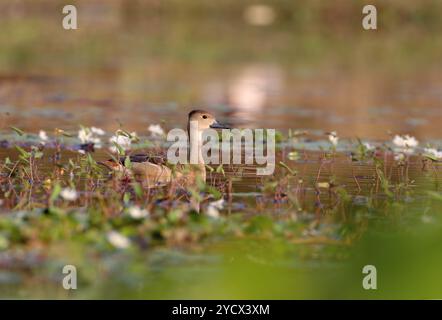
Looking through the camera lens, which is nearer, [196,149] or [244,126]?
[196,149]

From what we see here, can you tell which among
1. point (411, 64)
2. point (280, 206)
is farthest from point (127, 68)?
point (280, 206)

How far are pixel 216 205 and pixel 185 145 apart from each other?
417cm

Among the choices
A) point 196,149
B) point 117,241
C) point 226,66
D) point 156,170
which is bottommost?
point 117,241

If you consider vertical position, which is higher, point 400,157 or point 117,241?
point 400,157

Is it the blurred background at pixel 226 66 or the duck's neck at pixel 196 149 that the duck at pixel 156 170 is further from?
the blurred background at pixel 226 66

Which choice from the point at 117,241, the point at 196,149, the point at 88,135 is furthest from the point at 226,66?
the point at 117,241

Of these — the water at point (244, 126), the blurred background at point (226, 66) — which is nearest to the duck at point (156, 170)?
the water at point (244, 126)

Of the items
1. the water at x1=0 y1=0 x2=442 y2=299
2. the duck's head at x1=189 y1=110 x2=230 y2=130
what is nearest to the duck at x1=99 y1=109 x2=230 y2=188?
the water at x1=0 y1=0 x2=442 y2=299

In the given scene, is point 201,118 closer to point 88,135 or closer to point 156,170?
point 156,170

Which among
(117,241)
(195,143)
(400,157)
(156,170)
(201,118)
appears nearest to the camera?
(117,241)

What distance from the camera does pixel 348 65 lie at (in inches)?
1062

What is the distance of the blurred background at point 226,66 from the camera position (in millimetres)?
16781

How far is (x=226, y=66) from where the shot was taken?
26.7 m

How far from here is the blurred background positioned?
55.1 ft
